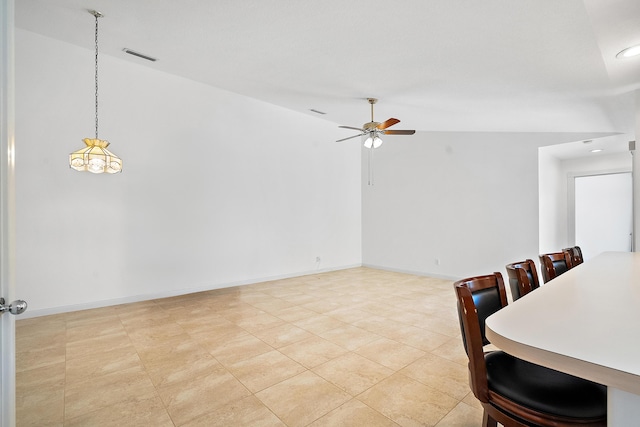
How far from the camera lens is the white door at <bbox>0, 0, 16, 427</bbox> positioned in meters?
1.09

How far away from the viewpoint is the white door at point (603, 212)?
233 inches

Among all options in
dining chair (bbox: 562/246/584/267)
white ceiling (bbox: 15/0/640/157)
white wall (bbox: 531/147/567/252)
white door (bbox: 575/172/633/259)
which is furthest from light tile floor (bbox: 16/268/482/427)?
white door (bbox: 575/172/633/259)

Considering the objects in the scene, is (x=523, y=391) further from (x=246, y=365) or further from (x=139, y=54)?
(x=139, y=54)

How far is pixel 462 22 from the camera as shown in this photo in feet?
8.00

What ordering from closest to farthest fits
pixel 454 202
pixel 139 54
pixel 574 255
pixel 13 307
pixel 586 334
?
pixel 586 334
pixel 13 307
pixel 574 255
pixel 139 54
pixel 454 202

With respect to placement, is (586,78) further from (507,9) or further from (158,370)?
(158,370)

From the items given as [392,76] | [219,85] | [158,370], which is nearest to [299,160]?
[219,85]

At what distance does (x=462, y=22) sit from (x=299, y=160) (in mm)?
4305

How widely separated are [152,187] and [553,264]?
16.4 feet

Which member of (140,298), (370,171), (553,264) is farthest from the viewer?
(370,171)

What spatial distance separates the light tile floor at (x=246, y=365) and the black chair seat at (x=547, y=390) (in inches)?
35.7

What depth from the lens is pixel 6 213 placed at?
112cm

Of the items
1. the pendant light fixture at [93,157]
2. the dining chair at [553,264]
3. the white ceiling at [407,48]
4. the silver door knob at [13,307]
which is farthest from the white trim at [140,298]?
the dining chair at [553,264]

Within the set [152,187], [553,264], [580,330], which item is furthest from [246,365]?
[152,187]
